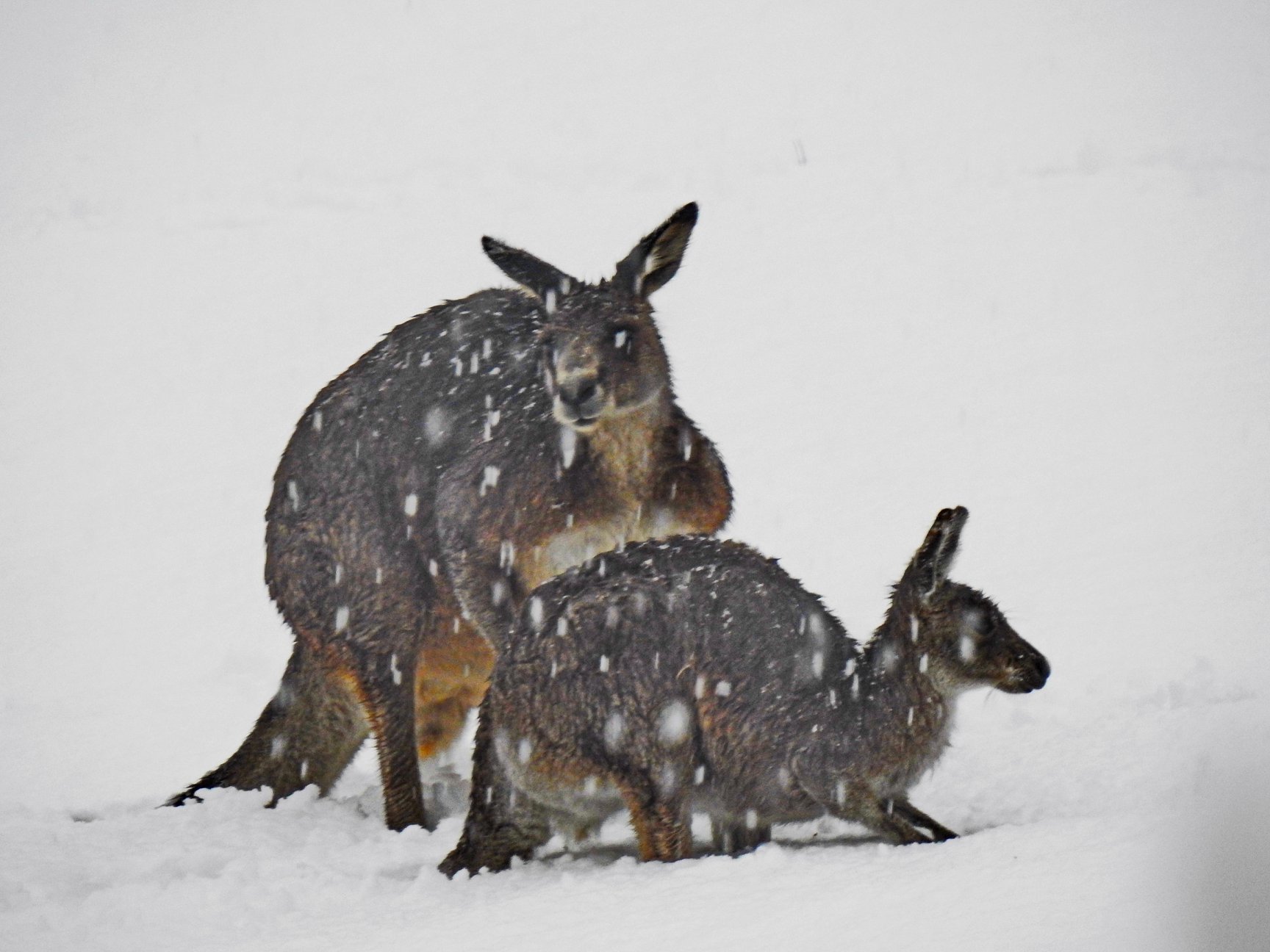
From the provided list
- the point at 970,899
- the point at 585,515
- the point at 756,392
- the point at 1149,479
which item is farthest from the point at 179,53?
the point at 970,899

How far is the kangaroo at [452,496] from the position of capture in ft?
21.4

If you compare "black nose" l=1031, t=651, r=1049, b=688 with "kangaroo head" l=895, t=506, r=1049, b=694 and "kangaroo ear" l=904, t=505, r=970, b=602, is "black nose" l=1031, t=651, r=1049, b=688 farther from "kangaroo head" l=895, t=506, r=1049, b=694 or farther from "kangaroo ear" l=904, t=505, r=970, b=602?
"kangaroo ear" l=904, t=505, r=970, b=602

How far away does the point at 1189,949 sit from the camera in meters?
3.64

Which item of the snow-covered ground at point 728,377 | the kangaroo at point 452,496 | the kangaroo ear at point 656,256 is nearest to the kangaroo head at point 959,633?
the snow-covered ground at point 728,377

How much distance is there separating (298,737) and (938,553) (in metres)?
3.21

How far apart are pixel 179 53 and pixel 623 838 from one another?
19186mm

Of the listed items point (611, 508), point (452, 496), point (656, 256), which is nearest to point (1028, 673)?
point (611, 508)

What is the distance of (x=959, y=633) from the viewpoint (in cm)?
564

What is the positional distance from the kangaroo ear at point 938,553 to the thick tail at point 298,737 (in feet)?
9.15

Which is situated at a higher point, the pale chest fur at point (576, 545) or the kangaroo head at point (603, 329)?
the kangaroo head at point (603, 329)

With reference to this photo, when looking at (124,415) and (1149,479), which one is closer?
(1149,479)

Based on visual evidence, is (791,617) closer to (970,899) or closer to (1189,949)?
(970,899)

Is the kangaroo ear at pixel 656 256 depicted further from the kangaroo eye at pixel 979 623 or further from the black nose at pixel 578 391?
the kangaroo eye at pixel 979 623

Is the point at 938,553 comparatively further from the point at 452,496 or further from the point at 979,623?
the point at 452,496
